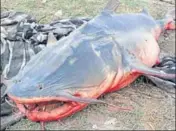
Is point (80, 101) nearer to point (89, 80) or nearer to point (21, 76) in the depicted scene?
point (89, 80)

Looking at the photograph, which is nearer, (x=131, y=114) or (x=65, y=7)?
(x=131, y=114)

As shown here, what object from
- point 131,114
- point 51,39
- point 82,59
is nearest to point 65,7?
point 51,39

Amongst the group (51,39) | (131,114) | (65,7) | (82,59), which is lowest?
(65,7)

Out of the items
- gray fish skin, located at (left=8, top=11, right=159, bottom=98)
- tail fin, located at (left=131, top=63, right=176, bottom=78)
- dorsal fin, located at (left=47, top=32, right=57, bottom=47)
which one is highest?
gray fish skin, located at (left=8, top=11, right=159, bottom=98)

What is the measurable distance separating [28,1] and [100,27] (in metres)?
2.06

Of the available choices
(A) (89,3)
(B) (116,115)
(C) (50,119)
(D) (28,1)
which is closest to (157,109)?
(B) (116,115)

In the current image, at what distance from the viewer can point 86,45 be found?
→ 3.51m

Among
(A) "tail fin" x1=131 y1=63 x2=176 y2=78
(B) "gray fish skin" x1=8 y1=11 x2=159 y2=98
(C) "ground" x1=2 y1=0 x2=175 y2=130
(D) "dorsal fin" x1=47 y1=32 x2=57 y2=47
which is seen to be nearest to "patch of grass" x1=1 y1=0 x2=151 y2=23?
(D) "dorsal fin" x1=47 y1=32 x2=57 y2=47

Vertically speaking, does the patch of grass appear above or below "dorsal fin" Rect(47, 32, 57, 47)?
below

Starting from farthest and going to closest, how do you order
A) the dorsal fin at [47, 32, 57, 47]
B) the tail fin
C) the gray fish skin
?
the dorsal fin at [47, 32, 57, 47]
the tail fin
the gray fish skin

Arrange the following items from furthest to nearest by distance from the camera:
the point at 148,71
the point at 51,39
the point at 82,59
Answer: the point at 51,39, the point at 148,71, the point at 82,59

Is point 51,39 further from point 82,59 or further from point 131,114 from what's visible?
point 131,114

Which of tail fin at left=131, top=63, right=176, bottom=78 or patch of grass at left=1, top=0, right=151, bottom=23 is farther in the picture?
patch of grass at left=1, top=0, right=151, bottom=23

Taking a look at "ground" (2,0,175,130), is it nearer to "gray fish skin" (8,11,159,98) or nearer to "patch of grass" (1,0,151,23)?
"gray fish skin" (8,11,159,98)
